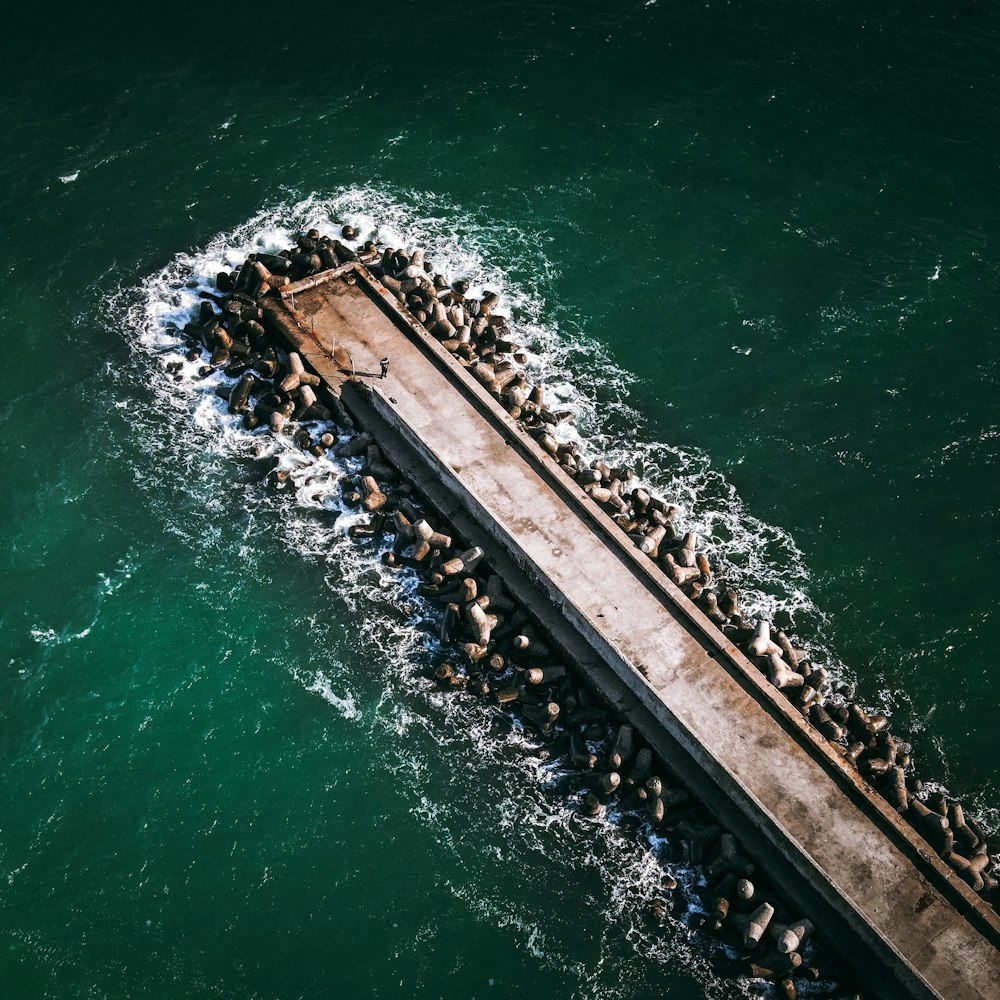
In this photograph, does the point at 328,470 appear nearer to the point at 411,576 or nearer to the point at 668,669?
the point at 411,576

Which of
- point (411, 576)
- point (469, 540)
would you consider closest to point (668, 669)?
point (469, 540)

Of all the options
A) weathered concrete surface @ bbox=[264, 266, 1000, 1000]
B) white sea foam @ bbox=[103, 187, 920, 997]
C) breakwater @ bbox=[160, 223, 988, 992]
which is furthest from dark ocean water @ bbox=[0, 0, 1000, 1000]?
weathered concrete surface @ bbox=[264, 266, 1000, 1000]

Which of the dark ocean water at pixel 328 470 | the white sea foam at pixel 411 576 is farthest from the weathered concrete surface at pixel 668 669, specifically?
the dark ocean water at pixel 328 470

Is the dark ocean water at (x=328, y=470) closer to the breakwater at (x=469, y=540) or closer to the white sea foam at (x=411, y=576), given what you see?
the white sea foam at (x=411, y=576)

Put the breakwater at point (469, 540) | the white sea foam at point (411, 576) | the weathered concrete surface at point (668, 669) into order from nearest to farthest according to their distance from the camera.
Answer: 1. the weathered concrete surface at point (668, 669)
2. the white sea foam at point (411, 576)
3. the breakwater at point (469, 540)

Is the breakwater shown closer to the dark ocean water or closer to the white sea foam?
the white sea foam

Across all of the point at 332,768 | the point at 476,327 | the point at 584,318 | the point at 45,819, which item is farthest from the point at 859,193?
the point at 45,819
